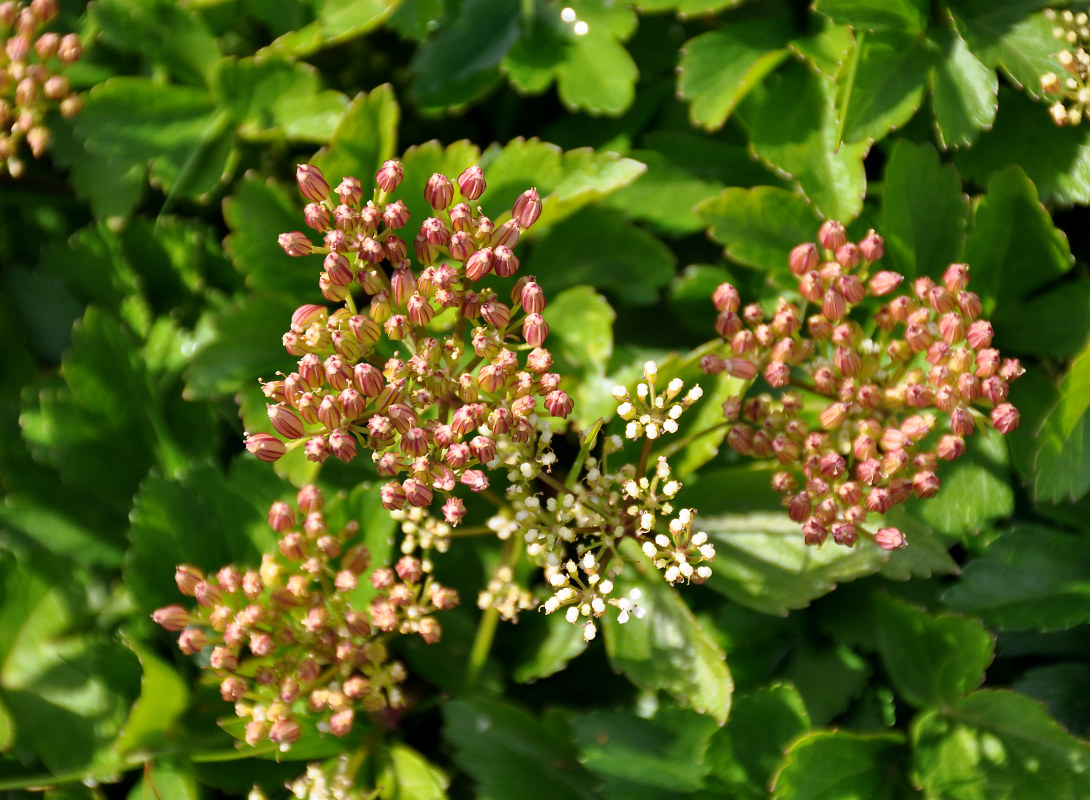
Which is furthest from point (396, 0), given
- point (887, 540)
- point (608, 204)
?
point (887, 540)

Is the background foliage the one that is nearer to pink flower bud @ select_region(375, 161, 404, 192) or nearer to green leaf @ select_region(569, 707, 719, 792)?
green leaf @ select_region(569, 707, 719, 792)

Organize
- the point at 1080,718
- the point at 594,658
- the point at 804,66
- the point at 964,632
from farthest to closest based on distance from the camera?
the point at 594,658, the point at 804,66, the point at 1080,718, the point at 964,632

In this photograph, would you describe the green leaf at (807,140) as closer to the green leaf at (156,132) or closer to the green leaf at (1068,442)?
the green leaf at (1068,442)

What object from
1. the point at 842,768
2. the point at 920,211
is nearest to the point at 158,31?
the point at 920,211

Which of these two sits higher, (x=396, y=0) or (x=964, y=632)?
(x=396, y=0)

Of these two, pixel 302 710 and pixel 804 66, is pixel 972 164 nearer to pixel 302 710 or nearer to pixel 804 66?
pixel 804 66

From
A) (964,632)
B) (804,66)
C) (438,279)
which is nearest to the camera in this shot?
(438,279)

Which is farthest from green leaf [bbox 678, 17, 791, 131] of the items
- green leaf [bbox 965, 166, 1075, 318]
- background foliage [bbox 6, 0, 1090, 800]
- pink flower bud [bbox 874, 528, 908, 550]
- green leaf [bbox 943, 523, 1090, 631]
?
green leaf [bbox 943, 523, 1090, 631]
